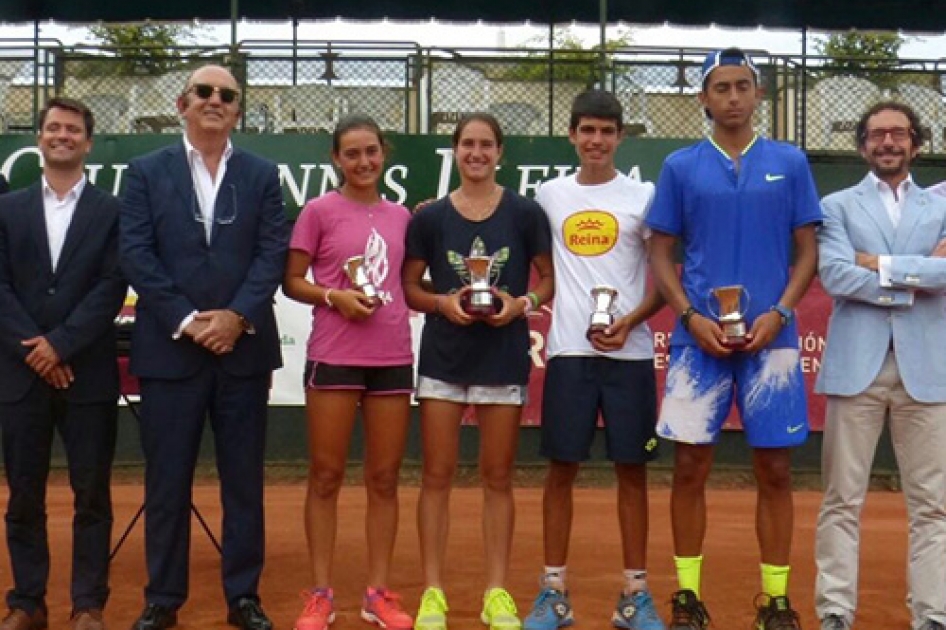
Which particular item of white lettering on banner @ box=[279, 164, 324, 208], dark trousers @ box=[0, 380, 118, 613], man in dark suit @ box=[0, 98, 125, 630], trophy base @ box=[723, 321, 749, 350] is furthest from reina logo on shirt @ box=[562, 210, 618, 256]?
white lettering on banner @ box=[279, 164, 324, 208]

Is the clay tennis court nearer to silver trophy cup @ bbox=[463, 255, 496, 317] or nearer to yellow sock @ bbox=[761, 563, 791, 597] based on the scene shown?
yellow sock @ bbox=[761, 563, 791, 597]

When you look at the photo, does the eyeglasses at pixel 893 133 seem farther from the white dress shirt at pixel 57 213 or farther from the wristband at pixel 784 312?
the white dress shirt at pixel 57 213

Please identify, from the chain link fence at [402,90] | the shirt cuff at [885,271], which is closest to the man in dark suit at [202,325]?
the shirt cuff at [885,271]

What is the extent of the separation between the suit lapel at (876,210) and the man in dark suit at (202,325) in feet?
8.08

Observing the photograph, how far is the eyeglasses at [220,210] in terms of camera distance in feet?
19.1

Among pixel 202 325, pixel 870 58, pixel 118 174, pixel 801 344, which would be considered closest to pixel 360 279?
pixel 202 325

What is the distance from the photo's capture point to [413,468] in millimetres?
12000

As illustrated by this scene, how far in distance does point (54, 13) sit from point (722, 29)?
364 inches

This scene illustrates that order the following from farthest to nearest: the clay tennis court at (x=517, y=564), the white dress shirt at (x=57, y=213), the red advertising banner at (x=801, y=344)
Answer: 1. the red advertising banner at (x=801, y=344)
2. the clay tennis court at (x=517, y=564)
3. the white dress shirt at (x=57, y=213)

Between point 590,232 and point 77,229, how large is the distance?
2181 mm

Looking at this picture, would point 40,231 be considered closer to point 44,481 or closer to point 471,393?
point 44,481

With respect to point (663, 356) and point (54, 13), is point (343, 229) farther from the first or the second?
point (54, 13)

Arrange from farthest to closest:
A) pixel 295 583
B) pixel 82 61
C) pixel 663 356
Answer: pixel 82 61 < pixel 663 356 < pixel 295 583

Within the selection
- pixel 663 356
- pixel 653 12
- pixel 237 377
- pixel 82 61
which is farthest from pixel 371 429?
pixel 653 12
